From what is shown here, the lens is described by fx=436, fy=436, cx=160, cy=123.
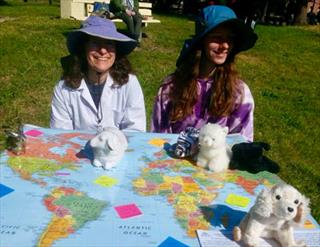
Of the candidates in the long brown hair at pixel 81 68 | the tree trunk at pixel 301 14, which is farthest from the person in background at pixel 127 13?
the tree trunk at pixel 301 14

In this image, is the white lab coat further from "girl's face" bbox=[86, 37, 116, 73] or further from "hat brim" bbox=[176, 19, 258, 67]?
"hat brim" bbox=[176, 19, 258, 67]

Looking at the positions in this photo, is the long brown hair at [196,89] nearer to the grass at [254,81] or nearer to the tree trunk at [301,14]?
the grass at [254,81]

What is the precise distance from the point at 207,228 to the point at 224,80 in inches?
57.4

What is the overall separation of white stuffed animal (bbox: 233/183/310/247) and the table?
0.12 m

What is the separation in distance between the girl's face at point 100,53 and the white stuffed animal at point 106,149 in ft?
2.64

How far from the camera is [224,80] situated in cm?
292

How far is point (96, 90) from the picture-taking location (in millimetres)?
3043

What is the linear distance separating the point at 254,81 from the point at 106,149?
5.66 m

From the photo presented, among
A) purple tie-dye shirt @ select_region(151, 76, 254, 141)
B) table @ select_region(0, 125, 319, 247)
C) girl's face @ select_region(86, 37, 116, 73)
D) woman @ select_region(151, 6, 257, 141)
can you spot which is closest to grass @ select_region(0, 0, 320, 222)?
purple tie-dye shirt @ select_region(151, 76, 254, 141)

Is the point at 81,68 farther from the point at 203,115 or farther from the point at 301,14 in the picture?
the point at 301,14

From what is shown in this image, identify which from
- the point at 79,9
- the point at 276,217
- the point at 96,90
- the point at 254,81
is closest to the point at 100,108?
the point at 96,90

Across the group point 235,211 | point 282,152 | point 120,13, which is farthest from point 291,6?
point 235,211

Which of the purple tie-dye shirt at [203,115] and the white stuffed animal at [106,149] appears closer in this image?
the white stuffed animal at [106,149]

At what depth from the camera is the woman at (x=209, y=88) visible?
2.81 metres
